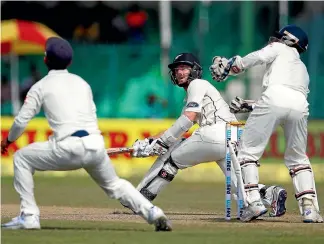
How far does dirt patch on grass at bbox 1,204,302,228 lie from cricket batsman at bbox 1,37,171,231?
161cm

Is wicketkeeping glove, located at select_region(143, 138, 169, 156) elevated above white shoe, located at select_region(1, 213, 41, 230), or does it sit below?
above

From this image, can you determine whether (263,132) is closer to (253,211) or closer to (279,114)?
(279,114)

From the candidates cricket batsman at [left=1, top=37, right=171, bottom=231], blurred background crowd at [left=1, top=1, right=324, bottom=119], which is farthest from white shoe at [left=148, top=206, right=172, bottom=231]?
blurred background crowd at [left=1, top=1, right=324, bottom=119]

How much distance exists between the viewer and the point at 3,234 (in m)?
11.5

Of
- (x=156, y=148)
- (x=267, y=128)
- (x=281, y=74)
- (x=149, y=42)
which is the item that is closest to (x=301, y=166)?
(x=267, y=128)

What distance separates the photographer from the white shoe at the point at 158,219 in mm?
11555

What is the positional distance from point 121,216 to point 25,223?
96.7 inches

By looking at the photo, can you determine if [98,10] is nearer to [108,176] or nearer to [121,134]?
A: [121,134]

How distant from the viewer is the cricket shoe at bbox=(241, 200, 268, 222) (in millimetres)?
12953

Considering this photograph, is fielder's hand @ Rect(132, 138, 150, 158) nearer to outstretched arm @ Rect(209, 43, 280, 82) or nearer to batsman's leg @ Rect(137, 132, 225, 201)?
batsman's leg @ Rect(137, 132, 225, 201)

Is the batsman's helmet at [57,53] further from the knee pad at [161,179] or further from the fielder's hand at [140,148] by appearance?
the knee pad at [161,179]

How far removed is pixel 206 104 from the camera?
45.5 ft

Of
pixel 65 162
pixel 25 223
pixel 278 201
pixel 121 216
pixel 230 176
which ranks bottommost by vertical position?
pixel 121 216

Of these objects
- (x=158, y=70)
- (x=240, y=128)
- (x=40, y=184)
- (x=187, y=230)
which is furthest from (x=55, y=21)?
(x=187, y=230)
